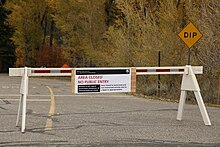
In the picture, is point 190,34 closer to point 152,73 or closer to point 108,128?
point 152,73

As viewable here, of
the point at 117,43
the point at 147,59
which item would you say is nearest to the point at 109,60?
the point at 117,43

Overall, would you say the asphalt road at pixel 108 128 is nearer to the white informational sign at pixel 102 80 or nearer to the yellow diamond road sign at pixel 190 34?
the white informational sign at pixel 102 80

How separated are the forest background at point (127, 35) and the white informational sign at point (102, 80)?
7681mm

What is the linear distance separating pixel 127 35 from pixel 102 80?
16.3 metres

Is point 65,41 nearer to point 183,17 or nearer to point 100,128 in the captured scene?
point 183,17

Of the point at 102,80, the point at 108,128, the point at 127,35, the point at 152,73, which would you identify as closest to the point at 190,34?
the point at 152,73

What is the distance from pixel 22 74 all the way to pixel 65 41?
102 feet

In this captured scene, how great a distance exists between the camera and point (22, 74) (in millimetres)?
9258

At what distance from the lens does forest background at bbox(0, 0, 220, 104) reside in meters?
18.4

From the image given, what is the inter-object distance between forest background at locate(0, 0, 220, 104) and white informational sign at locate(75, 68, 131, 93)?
7681mm

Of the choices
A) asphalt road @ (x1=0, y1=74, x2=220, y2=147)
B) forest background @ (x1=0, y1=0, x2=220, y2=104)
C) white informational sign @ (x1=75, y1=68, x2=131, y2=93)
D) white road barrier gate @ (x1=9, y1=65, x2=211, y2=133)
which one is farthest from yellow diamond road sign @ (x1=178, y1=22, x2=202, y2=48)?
white informational sign @ (x1=75, y1=68, x2=131, y2=93)

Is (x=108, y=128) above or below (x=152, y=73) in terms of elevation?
below

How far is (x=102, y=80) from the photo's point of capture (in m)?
9.77

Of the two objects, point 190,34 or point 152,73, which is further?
point 190,34
